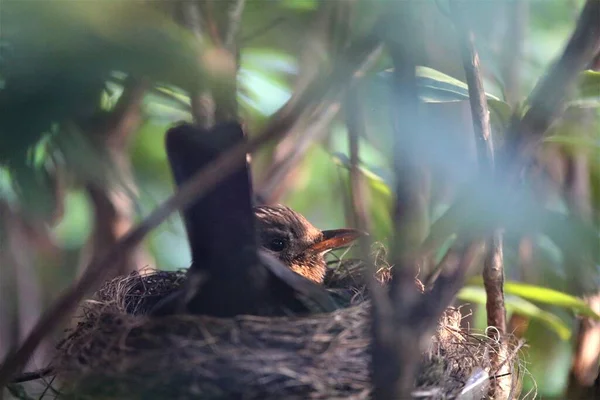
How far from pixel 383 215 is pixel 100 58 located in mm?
1274

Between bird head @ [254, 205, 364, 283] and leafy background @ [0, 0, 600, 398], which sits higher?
leafy background @ [0, 0, 600, 398]

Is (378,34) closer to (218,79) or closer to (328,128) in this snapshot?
(218,79)

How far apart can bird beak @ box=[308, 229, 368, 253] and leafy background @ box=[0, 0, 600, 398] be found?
0.13 m

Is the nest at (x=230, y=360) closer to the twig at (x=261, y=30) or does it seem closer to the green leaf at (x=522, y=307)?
the twig at (x=261, y=30)

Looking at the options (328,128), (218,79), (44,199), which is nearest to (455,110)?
(328,128)

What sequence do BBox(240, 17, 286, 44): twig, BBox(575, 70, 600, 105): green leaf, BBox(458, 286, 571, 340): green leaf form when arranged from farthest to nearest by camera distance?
BBox(458, 286, 571, 340): green leaf, BBox(575, 70, 600, 105): green leaf, BBox(240, 17, 286, 44): twig

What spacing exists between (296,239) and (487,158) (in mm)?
618

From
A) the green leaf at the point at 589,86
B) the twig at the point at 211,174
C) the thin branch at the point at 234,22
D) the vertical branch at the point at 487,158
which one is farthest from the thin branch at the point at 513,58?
the twig at the point at 211,174

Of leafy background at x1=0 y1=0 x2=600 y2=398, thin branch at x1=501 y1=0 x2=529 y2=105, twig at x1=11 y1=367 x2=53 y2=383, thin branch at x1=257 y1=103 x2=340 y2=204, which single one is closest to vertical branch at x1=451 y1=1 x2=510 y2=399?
leafy background at x1=0 y1=0 x2=600 y2=398

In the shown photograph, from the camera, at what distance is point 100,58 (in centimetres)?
44

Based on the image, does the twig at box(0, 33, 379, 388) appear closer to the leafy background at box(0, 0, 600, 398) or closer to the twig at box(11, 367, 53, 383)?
the leafy background at box(0, 0, 600, 398)

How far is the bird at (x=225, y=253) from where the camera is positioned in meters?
0.77

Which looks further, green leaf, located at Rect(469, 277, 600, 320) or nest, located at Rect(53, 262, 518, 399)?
green leaf, located at Rect(469, 277, 600, 320)

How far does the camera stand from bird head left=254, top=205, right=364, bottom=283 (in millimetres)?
1365
